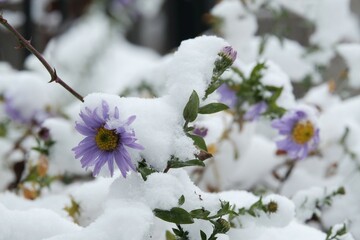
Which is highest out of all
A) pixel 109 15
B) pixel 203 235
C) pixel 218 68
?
pixel 109 15

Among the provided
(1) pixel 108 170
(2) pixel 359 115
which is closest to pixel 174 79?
(1) pixel 108 170

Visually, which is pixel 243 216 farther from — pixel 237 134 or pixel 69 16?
pixel 69 16

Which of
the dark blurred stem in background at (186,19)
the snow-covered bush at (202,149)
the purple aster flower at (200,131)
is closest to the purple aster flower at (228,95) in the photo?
the snow-covered bush at (202,149)

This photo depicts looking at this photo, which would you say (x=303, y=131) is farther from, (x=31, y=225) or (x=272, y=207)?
(x=31, y=225)

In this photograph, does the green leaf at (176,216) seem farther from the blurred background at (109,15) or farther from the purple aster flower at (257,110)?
the blurred background at (109,15)

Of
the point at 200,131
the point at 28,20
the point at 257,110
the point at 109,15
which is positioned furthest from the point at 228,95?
the point at 109,15

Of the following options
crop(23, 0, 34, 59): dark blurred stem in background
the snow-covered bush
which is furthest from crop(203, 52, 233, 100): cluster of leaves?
crop(23, 0, 34, 59): dark blurred stem in background
